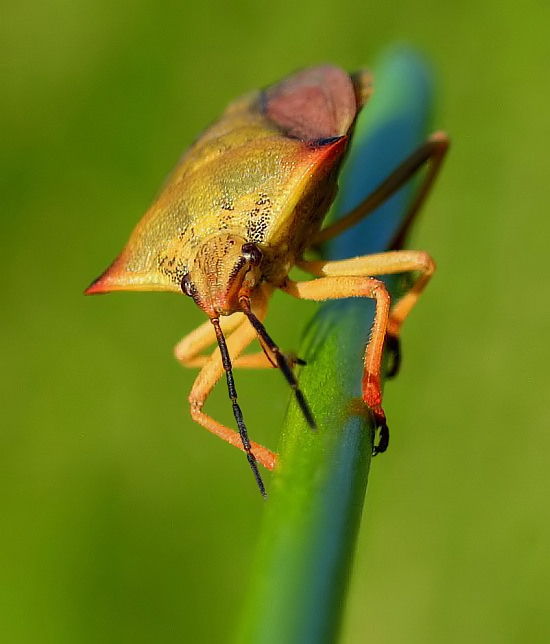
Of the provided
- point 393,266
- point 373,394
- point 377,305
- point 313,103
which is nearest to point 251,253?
point 393,266

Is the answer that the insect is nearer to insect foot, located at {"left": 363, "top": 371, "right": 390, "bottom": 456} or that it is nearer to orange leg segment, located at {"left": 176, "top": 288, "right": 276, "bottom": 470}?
orange leg segment, located at {"left": 176, "top": 288, "right": 276, "bottom": 470}

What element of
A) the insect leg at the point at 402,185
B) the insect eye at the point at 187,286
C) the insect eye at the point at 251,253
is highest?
the insect leg at the point at 402,185

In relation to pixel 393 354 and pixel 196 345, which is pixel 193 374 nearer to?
pixel 196 345

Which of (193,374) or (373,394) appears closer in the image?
(373,394)

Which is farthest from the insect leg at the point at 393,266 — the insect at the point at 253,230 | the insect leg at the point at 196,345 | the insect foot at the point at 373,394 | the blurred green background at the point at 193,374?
the insect foot at the point at 373,394

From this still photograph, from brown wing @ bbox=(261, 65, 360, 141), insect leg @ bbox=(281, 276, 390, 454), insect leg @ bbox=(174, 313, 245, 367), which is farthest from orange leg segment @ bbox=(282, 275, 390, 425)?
brown wing @ bbox=(261, 65, 360, 141)

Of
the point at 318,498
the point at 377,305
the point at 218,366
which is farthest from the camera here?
the point at 218,366

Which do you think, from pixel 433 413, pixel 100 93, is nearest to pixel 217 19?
pixel 100 93

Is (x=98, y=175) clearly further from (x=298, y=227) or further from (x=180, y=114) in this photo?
(x=298, y=227)

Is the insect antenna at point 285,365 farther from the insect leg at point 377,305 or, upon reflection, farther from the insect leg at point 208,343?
the insect leg at point 208,343
